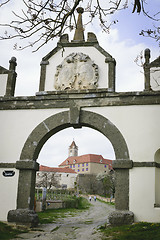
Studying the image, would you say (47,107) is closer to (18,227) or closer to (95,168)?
(18,227)

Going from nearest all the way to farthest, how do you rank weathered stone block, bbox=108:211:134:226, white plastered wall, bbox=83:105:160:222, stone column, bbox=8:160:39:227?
weathered stone block, bbox=108:211:134:226 → white plastered wall, bbox=83:105:160:222 → stone column, bbox=8:160:39:227

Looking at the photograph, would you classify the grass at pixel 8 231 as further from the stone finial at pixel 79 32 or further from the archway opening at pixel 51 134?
the stone finial at pixel 79 32

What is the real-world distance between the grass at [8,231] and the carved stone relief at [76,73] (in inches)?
176

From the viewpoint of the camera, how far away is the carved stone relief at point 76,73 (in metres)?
9.26

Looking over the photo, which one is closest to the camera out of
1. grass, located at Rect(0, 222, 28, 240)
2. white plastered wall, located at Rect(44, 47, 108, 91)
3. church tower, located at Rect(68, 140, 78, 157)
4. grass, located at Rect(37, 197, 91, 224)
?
grass, located at Rect(0, 222, 28, 240)

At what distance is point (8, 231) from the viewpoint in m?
7.25

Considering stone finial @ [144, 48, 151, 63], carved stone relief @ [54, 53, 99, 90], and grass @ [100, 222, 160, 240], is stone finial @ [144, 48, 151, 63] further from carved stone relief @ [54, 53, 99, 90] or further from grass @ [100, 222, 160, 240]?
grass @ [100, 222, 160, 240]

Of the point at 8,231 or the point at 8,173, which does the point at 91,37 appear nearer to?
the point at 8,173

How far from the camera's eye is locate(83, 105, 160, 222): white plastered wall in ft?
25.5

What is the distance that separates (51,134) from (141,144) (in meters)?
2.93

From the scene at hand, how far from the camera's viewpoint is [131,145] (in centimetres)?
833

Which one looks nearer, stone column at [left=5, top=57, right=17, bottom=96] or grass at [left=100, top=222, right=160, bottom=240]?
grass at [left=100, top=222, right=160, bottom=240]

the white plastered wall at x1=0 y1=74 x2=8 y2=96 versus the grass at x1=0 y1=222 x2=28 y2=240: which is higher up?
the white plastered wall at x1=0 y1=74 x2=8 y2=96

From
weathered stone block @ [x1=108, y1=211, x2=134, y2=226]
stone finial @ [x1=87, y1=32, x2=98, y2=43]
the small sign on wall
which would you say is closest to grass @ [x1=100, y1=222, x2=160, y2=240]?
weathered stone block @ [x1=108, y1=211, x2=134, y2=226]
